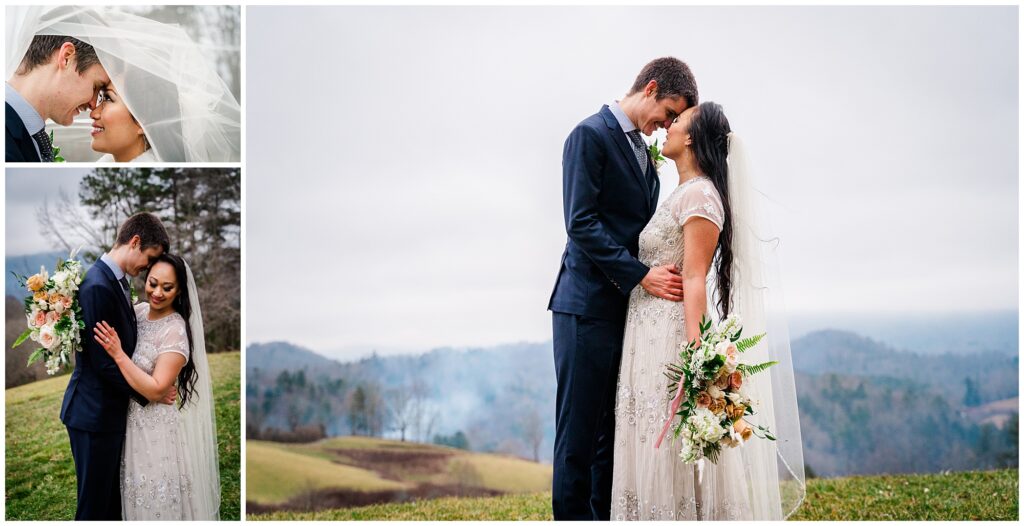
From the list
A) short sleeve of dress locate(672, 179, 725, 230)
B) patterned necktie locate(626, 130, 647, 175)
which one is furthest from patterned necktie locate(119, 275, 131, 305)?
short sleeve of dress locate(672, 179, 725, 230)

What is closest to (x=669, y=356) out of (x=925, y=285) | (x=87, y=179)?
(x=87, y=179)

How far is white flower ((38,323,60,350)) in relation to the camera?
3.90 meters

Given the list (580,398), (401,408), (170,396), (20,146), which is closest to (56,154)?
(20,146)

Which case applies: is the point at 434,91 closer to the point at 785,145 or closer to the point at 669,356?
the point at 785,145

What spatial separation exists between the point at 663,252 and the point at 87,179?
9.23 ft

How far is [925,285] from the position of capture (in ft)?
20.4

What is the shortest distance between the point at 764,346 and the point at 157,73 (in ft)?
10.1

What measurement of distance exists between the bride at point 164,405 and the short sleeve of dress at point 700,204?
2343 millimetres

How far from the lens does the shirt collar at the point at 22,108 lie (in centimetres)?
407

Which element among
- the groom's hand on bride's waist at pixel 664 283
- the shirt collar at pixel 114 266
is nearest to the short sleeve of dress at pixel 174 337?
the shirt collar at pixel 114 266

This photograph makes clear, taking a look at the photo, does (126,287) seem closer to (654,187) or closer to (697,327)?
(654,187)

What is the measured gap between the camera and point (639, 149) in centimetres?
365

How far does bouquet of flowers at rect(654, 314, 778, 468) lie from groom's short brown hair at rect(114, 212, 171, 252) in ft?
8.10

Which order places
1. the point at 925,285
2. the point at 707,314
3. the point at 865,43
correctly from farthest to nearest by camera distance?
the point at 925,285 → the point at 865,43 → the point at 707,314
